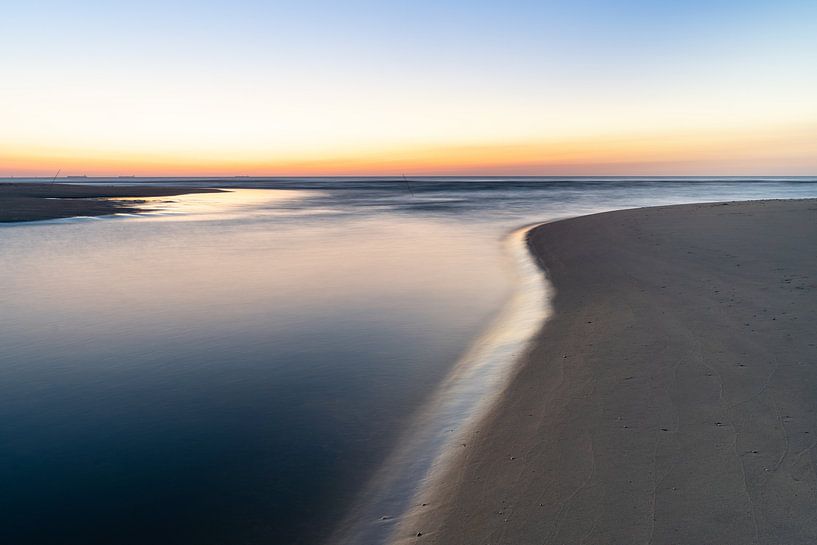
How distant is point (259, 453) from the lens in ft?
15.7

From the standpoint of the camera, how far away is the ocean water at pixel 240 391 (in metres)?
3.95

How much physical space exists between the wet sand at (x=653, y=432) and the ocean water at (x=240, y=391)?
59 cm

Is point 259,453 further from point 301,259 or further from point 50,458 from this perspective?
point 301,259

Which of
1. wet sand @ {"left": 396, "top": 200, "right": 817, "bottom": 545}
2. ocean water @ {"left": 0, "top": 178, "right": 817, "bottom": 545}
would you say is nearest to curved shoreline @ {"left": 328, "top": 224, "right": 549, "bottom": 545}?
ocean water @ {"left": 0, "top": 178, "right": 817, "bottom": 545}

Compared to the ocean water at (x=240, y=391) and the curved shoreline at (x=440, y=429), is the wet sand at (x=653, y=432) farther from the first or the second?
the ocean water at (x=240, y=391)

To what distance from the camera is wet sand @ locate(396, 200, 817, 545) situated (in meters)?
3.20

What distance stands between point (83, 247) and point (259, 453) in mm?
18648

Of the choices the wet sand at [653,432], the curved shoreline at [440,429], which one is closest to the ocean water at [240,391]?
the curved shoreline at [440,429]

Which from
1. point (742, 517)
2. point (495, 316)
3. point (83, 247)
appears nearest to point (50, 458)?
point (742, 517)

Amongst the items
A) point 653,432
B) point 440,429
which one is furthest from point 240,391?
point 653,432

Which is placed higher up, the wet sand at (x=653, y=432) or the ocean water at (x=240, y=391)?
the wet sand at (x=653, y=432)

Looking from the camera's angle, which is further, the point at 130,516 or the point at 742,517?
the point at 130,516

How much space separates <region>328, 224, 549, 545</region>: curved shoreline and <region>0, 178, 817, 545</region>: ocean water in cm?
3

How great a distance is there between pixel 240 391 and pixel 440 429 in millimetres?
2685
